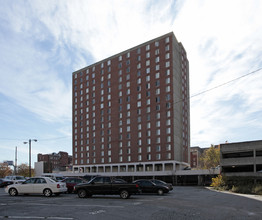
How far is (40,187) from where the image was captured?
22.2 metres

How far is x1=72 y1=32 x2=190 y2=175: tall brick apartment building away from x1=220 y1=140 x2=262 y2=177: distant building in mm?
17735

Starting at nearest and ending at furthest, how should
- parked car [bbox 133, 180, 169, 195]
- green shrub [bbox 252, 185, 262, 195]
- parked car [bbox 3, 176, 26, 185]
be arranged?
parked car [bbox 133, 180, 169, 195] < green shrub [bbox 252, 185, 262, 195] < parked car [bbox 3, 176, 26, 185]

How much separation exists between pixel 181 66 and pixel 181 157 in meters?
28.5

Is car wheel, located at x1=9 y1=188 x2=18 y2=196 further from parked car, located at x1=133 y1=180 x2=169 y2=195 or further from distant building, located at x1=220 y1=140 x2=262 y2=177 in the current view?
distant building, located at x1=220 y1=140 x2=262 y2=177

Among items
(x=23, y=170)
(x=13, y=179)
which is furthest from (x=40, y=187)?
(x=23, y=170)

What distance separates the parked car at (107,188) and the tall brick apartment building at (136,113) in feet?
185

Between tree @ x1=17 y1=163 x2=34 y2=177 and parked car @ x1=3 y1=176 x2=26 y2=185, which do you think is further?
tree @ x1=17 y1=163 x2=34 y2=177

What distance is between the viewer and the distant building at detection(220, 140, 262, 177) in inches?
2282

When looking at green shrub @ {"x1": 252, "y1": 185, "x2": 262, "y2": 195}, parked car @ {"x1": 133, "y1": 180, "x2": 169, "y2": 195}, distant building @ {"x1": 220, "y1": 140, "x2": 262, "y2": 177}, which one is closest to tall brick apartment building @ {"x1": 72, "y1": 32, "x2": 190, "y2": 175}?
distant building @ {"x1": 220, "y1": 140, "x2": 262, "y2": 177}

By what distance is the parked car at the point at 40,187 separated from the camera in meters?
22.0

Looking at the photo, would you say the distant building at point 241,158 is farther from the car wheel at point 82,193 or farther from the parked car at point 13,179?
the car wheel at point 82,193

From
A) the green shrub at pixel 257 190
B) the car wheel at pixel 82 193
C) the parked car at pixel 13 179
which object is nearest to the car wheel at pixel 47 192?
the car wheel at pixel 82 193

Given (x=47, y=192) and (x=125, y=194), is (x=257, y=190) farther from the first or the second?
(x=47, y=192)

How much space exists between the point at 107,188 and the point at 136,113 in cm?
6676
